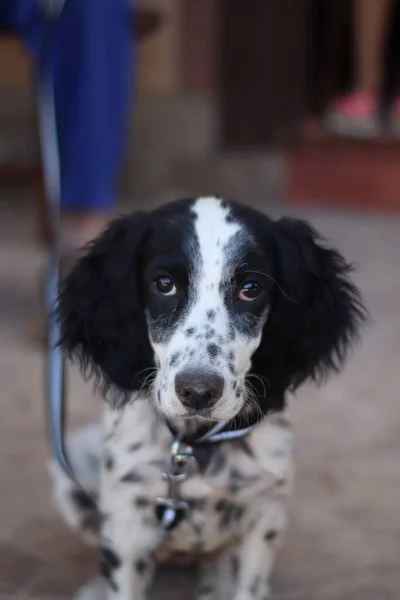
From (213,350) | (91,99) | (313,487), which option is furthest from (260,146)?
(213,350)

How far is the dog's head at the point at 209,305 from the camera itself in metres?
1.58

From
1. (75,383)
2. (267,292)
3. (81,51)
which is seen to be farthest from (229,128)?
(267,292)

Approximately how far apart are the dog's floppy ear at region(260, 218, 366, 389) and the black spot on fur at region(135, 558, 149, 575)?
0.45 m

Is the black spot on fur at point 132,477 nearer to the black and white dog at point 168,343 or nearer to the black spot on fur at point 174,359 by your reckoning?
the black and white dog at point 168,343

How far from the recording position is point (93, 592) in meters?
1.87

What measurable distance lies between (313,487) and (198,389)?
1.04m

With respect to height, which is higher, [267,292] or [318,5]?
[318,5]

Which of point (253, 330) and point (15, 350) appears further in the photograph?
point (15, 350)

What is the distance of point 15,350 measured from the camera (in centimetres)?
339

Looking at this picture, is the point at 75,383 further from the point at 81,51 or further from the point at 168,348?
the point at 168,348

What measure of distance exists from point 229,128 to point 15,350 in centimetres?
316

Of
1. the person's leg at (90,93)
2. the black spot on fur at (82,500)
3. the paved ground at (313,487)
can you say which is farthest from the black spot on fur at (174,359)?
the person's leg at (90,93)

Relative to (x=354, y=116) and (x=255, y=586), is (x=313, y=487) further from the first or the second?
(x=354, y=116)

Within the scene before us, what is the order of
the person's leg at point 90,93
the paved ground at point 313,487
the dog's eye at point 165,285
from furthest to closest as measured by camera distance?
1. the person's leg at point 90,93
2. the paved ground at point 313,487
3. the dog's eye at point 165,285
